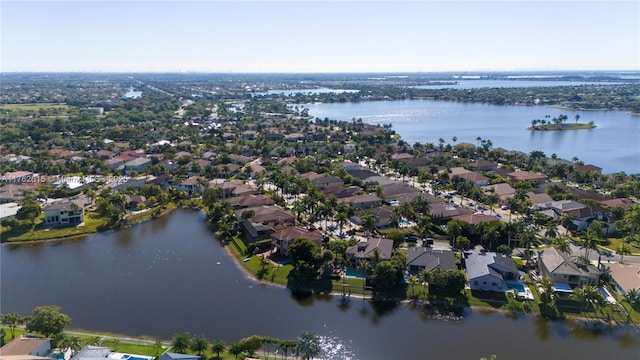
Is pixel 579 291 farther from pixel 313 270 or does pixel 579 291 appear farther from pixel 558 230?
pixel 313 270

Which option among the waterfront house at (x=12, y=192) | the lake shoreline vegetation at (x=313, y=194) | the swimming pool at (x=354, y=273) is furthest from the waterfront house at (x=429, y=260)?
the waterfront house at (x=12, y=192)

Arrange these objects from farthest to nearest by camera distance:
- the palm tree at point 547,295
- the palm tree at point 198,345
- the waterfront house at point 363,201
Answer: the waterfront house at point 363,201 < the palm tree at point 547,295 < the palm tree at point 198,345

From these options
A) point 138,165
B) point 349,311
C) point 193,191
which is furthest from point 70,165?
point 349,311

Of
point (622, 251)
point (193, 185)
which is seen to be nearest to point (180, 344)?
point (622, 251)

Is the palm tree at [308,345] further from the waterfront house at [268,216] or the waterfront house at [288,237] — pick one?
the waterfront house at [268,216]

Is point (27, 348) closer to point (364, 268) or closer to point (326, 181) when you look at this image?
point (364, 268)

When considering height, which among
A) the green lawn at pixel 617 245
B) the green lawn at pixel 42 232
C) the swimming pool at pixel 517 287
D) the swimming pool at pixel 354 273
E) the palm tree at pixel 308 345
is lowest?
the green lawn at pixel 42 232

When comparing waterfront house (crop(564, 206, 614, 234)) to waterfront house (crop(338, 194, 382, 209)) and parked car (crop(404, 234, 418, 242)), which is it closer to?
parked car (crop(404, 234, 418, 242))

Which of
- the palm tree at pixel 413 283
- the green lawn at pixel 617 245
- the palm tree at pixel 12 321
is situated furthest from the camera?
the green lawn at pixel 617 245
